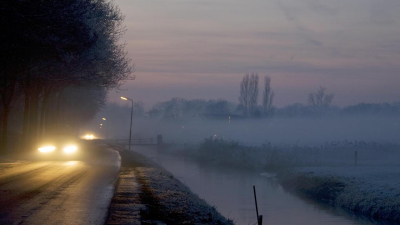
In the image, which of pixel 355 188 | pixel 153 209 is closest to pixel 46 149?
pixel 355 188

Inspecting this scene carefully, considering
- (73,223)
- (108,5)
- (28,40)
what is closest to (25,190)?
(73,223)

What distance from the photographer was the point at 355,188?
2739cm

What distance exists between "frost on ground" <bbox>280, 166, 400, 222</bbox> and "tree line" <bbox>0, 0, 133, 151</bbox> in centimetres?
1632

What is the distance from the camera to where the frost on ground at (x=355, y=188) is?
22.6m

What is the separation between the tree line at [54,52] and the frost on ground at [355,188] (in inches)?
643

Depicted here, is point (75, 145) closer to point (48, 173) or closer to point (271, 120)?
point (48, 173)

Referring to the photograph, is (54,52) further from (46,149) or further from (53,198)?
(46,149)

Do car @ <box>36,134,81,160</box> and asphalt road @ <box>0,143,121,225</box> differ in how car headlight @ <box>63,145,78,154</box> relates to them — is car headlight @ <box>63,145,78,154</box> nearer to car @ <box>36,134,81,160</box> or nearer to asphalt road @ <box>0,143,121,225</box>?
car @ <box>36,134,81,160</box>

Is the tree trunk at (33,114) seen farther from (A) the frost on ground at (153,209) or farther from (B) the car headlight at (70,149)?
(A) the frost on ground at (153,209)

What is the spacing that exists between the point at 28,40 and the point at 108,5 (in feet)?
54.8

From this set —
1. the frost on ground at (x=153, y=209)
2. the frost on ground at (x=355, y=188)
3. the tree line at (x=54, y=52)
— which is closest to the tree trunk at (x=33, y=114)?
the tree line at (x=54, y=52)

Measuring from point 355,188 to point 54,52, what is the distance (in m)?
18.5

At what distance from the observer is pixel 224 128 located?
403ft

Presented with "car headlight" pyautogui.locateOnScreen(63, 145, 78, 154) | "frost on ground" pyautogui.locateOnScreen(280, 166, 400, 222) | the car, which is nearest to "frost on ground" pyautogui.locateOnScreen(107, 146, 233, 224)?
"frost on ground" pyautogui.locateOnScreen(280, 166, 400, 222)
